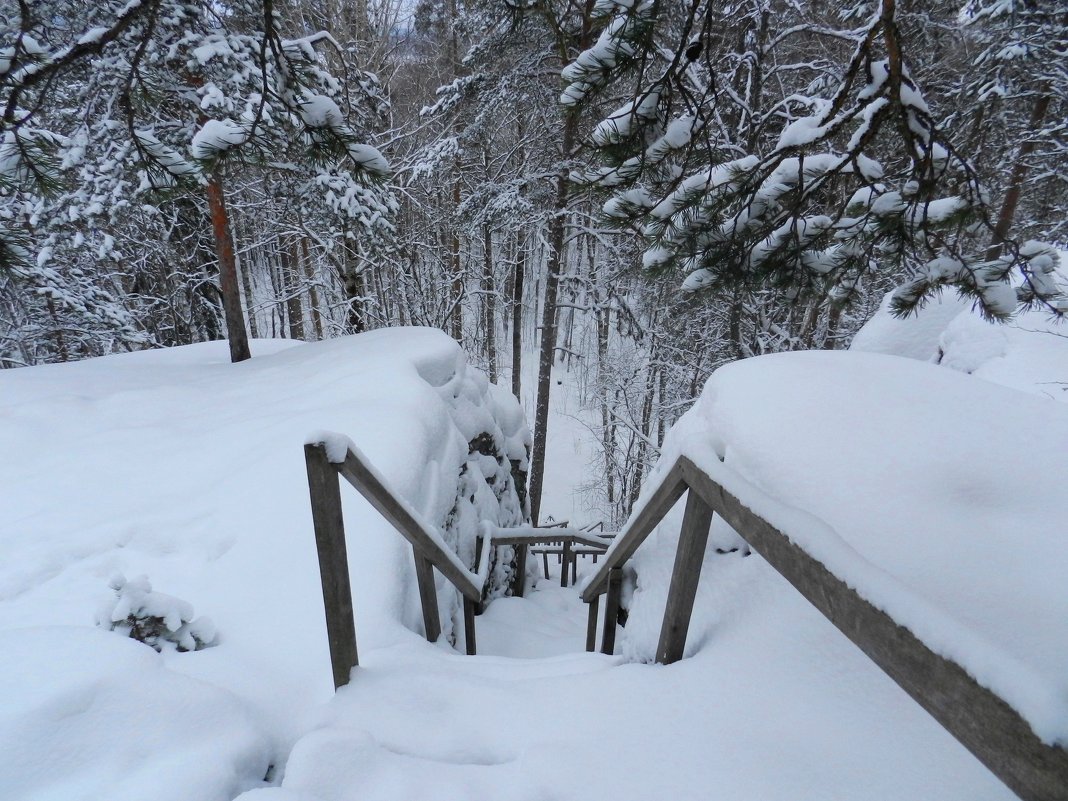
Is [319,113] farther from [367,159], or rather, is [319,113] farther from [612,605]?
[612,605]

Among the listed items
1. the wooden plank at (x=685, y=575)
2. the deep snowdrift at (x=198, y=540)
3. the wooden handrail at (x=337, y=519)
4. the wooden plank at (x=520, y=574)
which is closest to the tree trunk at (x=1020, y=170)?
the wooden plank at (x=520, y=574)

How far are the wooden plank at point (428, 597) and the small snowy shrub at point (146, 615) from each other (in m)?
1.00

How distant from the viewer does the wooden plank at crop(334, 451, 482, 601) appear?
5.55 feet

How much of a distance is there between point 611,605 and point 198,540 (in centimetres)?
270

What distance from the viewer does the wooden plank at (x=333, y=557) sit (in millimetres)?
1533

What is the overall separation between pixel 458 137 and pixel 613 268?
13.7 ft

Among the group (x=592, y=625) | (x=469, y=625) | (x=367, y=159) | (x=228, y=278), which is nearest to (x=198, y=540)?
(x=469, y=625)

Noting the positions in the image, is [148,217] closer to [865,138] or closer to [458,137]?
[458,137]

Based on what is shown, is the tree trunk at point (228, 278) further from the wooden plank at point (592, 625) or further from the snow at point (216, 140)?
the wooden plank at point (592, 625)

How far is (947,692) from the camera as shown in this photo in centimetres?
69

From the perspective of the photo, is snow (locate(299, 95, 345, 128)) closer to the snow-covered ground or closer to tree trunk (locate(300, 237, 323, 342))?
the snow-covered ground

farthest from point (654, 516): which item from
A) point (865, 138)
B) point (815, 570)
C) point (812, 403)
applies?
point (865, 138)

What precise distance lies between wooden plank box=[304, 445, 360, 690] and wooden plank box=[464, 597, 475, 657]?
173cm

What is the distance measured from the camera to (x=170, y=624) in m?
1.94
